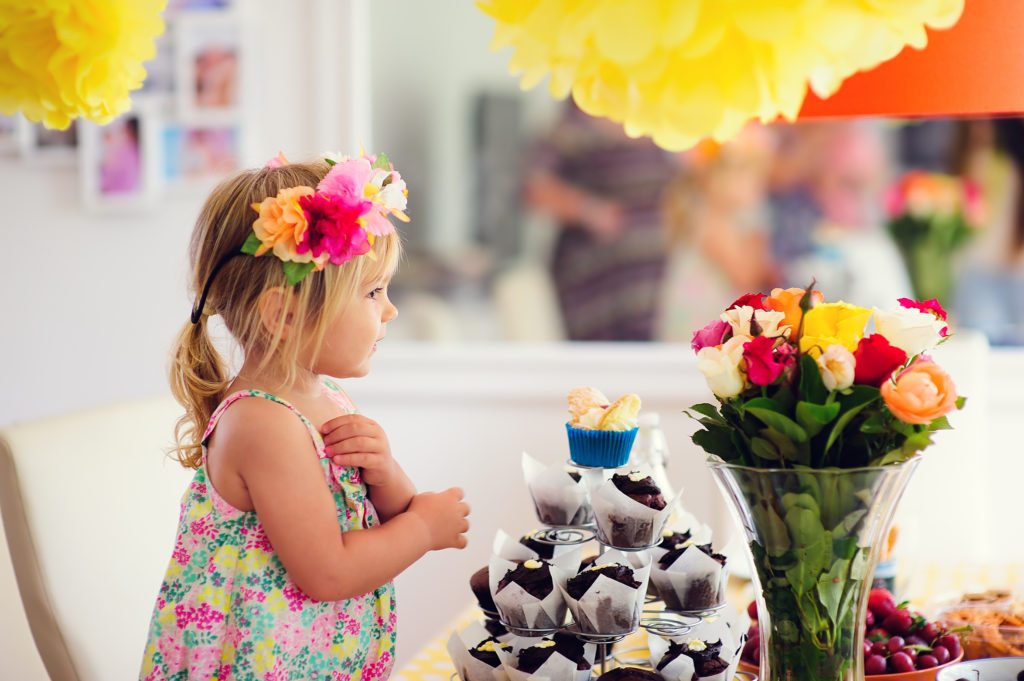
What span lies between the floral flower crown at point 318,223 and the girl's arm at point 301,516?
0.17m

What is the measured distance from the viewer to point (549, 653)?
1115 mm

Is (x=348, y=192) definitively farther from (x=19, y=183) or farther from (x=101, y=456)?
(x=19, y=183)

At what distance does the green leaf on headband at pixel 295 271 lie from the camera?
1.22 m

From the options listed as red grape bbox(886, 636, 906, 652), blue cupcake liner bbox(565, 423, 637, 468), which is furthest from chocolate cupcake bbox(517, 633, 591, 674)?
red grape bbox(886, 636, 906, 652)

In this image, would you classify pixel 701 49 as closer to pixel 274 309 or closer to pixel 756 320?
pixel 756 320

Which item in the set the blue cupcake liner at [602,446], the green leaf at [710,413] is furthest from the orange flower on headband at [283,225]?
the green leaf at [710,413]

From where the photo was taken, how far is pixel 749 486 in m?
0.96

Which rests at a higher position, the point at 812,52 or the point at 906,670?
the point at 812,52

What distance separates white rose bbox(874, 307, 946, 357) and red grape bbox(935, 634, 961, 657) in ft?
1.27

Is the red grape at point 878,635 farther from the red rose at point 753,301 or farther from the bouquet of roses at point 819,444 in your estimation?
the red rose at point 753,301

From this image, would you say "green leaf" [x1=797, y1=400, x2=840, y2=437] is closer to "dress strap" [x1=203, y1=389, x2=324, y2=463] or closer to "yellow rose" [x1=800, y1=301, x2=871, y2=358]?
"yellow rose" [x1=800, y1=301, x2=871, y2=358]

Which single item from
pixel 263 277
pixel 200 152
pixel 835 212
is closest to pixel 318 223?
pixel 263 277

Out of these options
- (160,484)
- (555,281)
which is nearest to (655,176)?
(555,281)

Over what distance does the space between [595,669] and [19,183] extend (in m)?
2.15
